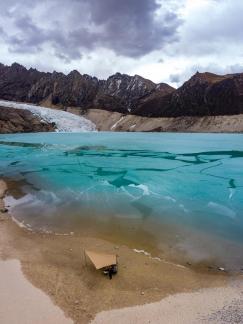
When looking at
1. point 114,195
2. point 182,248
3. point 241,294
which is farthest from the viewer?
point 114,195

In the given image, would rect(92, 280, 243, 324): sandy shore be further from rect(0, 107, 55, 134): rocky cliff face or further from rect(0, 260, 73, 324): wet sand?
rect(0, 107, 55, 134): rocky cliff face

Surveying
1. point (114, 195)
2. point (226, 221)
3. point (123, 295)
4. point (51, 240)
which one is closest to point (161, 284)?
point (123, 295)

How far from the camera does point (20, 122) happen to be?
124 metres

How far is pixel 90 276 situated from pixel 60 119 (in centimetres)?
14313

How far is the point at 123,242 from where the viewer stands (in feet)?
42.5

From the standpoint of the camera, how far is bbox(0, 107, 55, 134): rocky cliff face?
118 metres

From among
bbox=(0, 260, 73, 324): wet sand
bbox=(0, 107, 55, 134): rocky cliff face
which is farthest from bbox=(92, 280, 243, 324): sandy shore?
bbox=(0, 107, 55, 134): rocky cliff face

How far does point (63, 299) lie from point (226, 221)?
32.0ft

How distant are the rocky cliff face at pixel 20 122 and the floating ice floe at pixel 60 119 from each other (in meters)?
5.15

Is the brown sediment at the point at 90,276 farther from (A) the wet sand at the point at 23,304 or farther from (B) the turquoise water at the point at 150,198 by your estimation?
(B) the turquoise water at the point at 150,198

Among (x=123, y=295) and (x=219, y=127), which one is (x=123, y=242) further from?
(x=219, y=127)

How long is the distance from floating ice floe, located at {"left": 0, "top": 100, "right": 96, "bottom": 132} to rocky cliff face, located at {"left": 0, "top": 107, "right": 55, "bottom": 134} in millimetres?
5149

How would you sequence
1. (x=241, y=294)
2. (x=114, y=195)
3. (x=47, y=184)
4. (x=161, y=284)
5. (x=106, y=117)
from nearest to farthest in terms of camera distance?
(x=241, y=294) < (x=161, y=284) < (x=114, y=195) < (x=47, y=184) < (x=106, y=117)

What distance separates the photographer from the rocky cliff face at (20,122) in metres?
118
